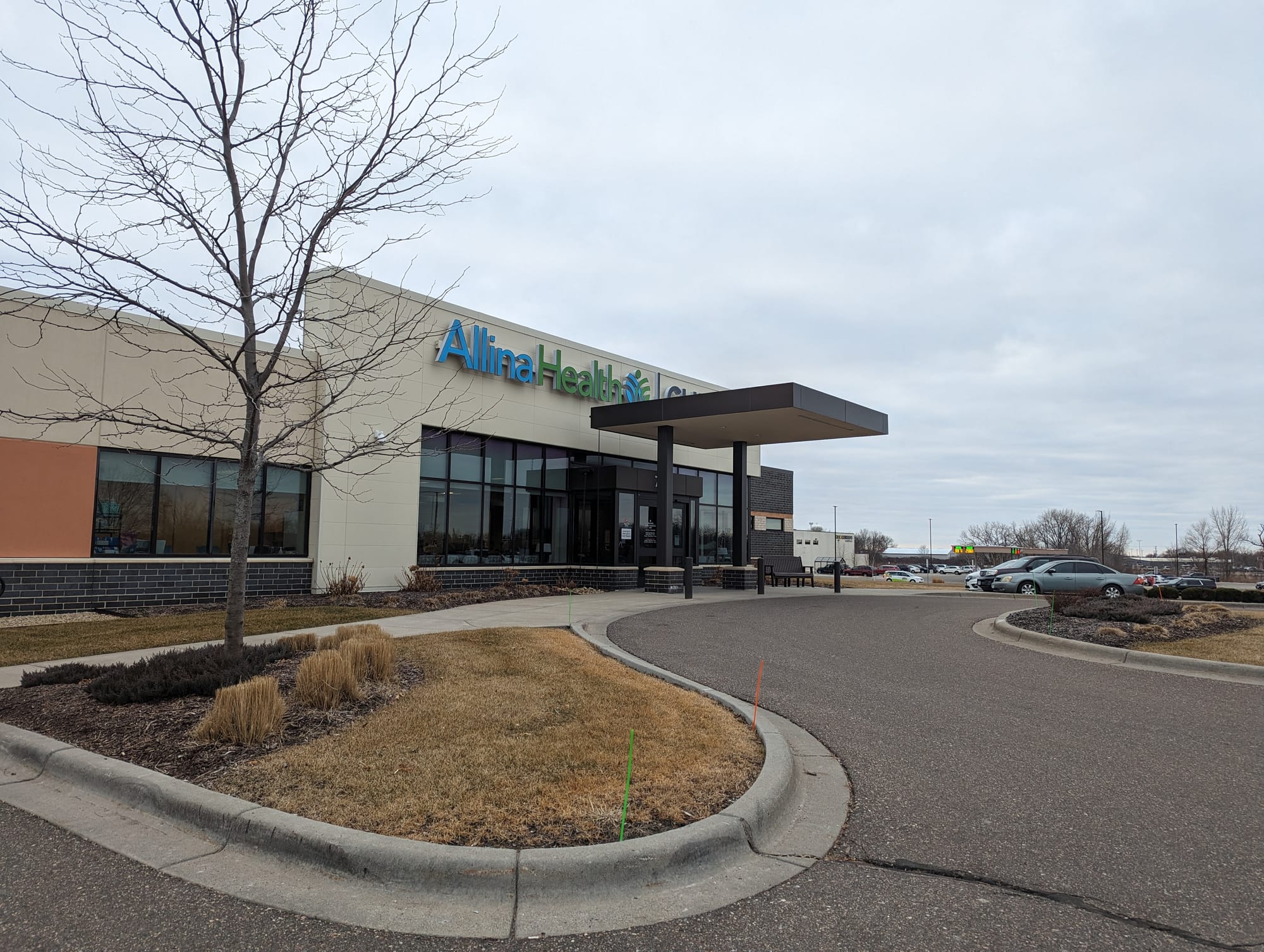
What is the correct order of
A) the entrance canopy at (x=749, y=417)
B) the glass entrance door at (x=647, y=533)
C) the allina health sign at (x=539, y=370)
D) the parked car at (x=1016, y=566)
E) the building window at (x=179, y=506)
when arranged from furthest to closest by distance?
the parked car at (x=1016, y=566) → the glass entrance door at (x=647, y=533) → the allina health sign at (x=539, y=370) → the entrance canopy at (x=749, y=417) → the building window at (x=179, y=506)

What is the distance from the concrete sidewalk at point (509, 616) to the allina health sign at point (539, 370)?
655 cm

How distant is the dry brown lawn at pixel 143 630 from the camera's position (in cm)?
1019

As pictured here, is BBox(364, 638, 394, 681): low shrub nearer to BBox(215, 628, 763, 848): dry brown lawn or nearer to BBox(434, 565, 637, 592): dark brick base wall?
BBox(215, 628, 763, 848): dry brown lawn

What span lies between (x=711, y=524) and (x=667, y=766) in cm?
2437

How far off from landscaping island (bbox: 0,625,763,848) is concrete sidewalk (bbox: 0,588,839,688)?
196 cm

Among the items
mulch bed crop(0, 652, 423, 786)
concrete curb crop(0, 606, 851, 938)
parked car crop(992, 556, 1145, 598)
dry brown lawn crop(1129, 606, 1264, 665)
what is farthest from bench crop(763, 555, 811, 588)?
concrete curb crop(0, 606, 851, 938)

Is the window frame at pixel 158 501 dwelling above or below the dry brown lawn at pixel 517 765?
above

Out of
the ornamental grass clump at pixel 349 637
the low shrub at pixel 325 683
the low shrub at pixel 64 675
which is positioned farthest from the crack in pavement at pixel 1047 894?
the low shrub at pixel 64 675

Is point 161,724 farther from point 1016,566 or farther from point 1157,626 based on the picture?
point 1016,566

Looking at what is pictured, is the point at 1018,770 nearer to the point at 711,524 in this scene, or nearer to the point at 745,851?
the point at 745,851

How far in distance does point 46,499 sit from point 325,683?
452 inches

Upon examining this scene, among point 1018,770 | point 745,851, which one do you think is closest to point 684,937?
point 745,851

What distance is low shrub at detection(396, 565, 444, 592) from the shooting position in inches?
764

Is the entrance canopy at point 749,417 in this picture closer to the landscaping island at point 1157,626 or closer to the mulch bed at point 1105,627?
the landscaping island at point 1157,626
